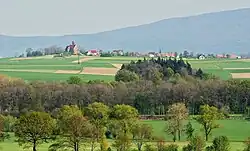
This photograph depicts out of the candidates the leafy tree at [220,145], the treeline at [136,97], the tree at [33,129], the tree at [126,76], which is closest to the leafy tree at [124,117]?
the tree at [33,129]

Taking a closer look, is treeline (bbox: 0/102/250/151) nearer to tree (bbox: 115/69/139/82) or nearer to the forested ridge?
the forested ridge

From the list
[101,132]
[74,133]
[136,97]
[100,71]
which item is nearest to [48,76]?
[100,71]

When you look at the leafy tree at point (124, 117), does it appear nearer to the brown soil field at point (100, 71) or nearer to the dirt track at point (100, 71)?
the dirt track at point (100, 71)

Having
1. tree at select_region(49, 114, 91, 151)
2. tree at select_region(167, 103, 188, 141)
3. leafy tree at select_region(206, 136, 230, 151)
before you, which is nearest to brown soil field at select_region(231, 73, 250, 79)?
tree at select_region(167, 103, 188, 141)

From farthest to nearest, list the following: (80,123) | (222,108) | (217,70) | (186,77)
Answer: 1. (217,70)
2. (186,77)
3. (222,108)
4. (80,123)

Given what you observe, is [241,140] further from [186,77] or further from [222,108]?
[186,77]

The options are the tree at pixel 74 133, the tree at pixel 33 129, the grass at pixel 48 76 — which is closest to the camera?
the tree at pixel 74 133

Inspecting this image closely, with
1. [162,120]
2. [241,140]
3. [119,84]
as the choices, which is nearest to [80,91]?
[119,84]
